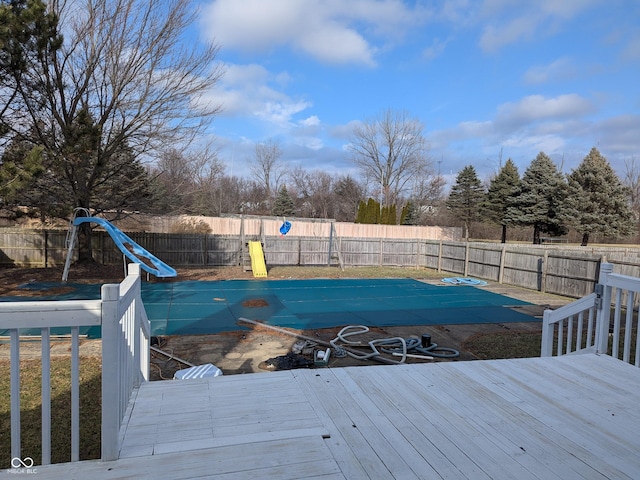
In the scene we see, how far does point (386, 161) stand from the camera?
3678 centimetres

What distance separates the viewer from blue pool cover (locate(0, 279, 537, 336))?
26.5ft

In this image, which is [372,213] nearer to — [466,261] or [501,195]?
[501,195]

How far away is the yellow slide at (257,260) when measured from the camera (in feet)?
48.2

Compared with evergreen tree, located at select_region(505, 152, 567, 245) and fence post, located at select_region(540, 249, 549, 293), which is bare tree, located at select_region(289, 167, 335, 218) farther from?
fence post, located at select_region(540, 249, 549, 293)

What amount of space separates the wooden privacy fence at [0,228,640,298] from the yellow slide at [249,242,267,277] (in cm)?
94

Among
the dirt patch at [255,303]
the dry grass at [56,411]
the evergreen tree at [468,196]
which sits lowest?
the dirt patch at [255,303]

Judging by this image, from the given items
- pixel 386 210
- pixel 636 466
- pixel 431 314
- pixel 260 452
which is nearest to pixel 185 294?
pixel 431 314

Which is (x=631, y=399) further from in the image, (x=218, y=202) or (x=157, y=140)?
(x=218, y=202)

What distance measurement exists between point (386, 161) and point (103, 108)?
27.3m

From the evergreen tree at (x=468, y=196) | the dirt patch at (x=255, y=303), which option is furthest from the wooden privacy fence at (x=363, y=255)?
the evergreen tree at (x=468, y=196)

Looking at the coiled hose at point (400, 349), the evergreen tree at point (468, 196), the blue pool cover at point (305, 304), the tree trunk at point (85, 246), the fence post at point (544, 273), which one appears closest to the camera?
the coiled hose at point (400, 349)

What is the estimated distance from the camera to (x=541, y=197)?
26.7m

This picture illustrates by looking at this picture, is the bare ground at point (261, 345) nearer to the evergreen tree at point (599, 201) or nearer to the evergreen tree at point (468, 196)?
the evergreen tree at point (599, 201)

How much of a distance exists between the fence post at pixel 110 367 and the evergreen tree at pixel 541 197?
94.9 ft
